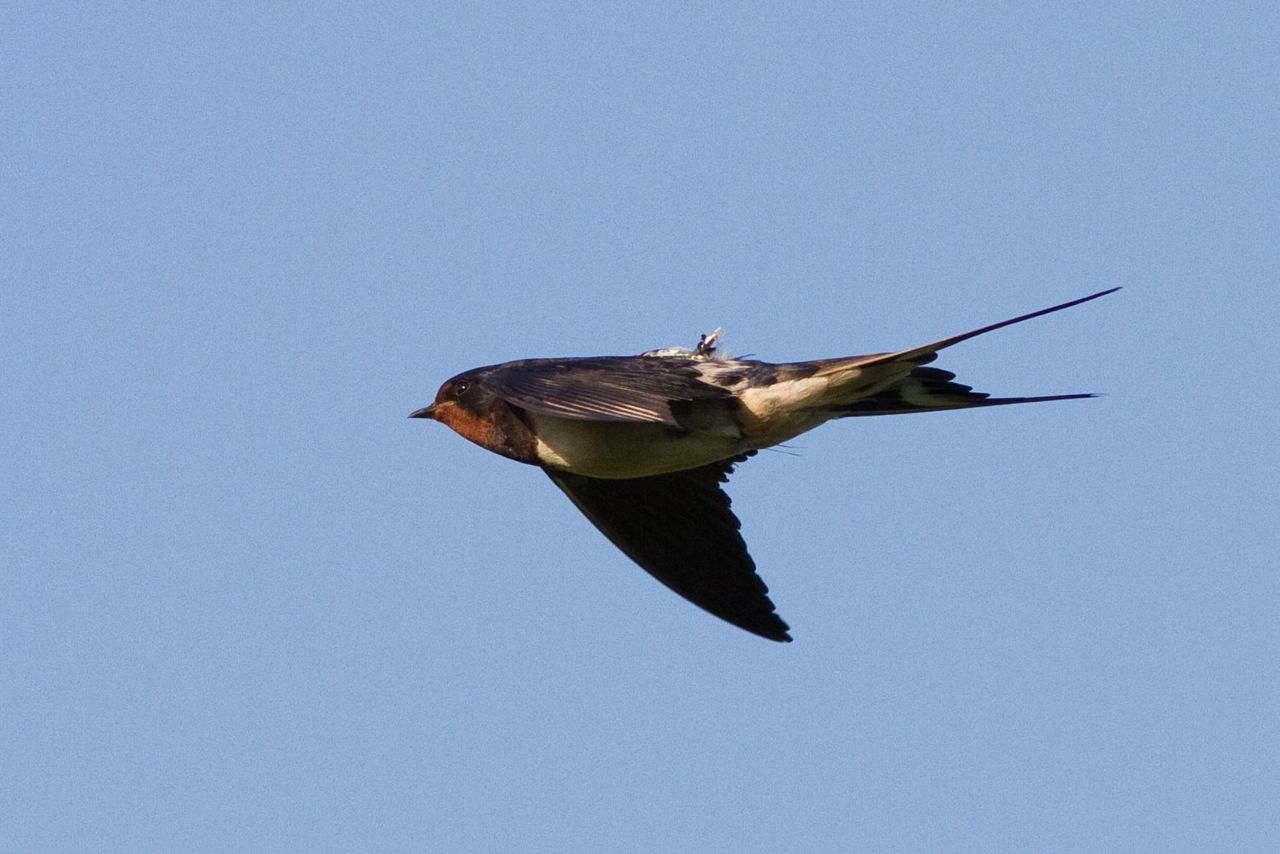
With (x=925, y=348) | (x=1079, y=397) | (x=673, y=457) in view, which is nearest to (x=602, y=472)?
(x=673, y=457)

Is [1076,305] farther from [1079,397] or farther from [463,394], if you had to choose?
[463,394]

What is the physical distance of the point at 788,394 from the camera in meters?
8.80

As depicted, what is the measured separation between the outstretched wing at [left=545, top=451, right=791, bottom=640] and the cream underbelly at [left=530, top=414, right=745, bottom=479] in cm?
82

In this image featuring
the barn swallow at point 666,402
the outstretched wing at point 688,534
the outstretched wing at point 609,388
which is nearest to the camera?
the outstretched wing at point 609,388

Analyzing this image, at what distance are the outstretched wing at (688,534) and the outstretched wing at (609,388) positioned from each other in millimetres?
1030

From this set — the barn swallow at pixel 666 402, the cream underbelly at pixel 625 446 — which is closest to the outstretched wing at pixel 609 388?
the barn swallow at pixel 666 402

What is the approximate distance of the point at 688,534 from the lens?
32.6 ft

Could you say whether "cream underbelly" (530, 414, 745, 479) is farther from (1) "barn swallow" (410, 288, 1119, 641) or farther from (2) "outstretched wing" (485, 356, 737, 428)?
(2) "outstretched wing" (485, 356, 737, 428)

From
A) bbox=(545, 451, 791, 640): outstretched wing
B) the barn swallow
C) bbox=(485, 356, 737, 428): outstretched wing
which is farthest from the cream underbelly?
bbox=(545, 451, 791, 640): outstretched wing

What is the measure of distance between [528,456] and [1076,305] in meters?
2.91

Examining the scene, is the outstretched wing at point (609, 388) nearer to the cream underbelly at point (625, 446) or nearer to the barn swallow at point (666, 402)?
the barn swallow at point (666, 402)

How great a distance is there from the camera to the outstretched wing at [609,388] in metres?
8.14

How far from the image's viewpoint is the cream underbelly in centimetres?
893

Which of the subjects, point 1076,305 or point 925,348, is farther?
point 925,348
